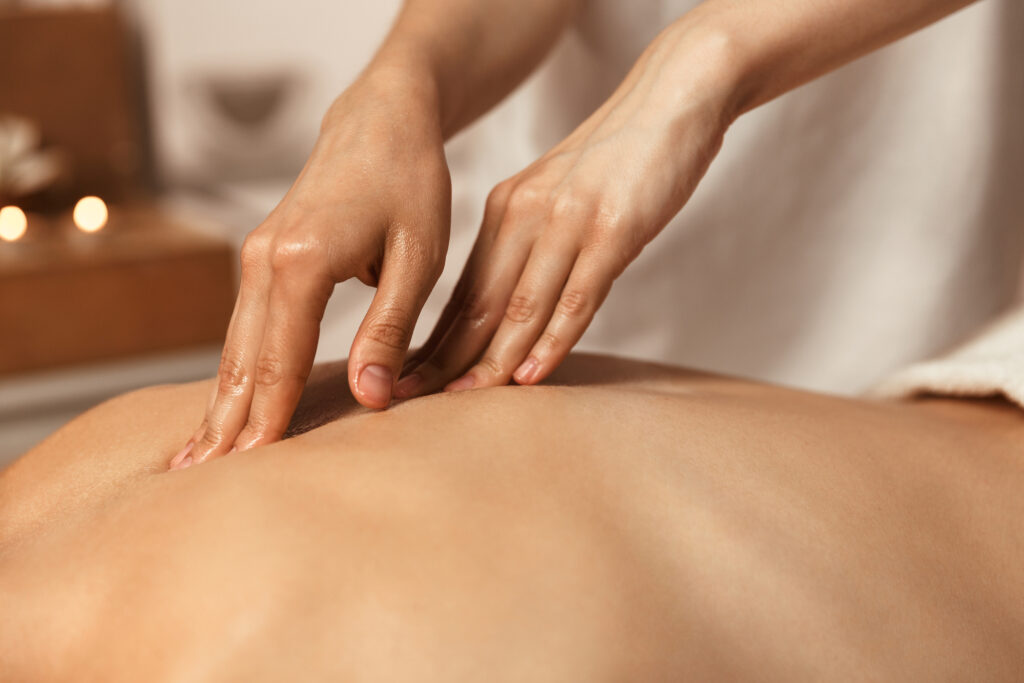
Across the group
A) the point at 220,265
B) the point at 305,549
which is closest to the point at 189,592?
the point at 305,549

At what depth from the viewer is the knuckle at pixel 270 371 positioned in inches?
24.6

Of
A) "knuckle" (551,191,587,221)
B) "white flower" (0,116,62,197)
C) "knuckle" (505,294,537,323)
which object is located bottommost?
"white flower" (0,116,62,197)

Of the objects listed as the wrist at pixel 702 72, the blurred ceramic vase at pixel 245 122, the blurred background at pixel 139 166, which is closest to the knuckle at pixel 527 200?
the wrist at pixel 702 72

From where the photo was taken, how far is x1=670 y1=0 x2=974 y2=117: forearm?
75cm

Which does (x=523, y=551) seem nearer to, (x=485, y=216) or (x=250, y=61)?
(x=485, y=216)

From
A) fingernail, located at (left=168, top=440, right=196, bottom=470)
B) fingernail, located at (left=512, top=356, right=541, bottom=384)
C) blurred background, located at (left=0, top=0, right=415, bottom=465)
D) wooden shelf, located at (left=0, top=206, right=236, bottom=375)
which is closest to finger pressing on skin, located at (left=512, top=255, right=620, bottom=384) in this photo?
fingernail, located at (left=512, top=356, right=541, bottom=384)

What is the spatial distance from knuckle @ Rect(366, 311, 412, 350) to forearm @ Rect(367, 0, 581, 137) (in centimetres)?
21

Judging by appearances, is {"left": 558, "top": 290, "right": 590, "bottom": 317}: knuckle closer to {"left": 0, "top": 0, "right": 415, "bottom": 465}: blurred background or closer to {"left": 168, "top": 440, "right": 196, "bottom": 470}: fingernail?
{"left": 168, "top": 440, "right": 196, "bottom": 470}: fingernail

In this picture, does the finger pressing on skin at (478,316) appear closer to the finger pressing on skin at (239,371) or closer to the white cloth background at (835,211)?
the finger pressing on skin at (239,371)

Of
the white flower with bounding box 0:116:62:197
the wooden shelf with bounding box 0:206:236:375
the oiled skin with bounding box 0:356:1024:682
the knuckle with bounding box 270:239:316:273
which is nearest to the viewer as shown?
the oiled skin with bounding box 0:356:1024:682

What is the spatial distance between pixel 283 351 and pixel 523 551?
0.24 meters

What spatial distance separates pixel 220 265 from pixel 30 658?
1705mm

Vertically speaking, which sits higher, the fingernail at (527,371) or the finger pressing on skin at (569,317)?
the finger pressing on skin at (569,317)

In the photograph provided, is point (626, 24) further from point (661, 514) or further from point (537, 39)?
point (661, 514)
